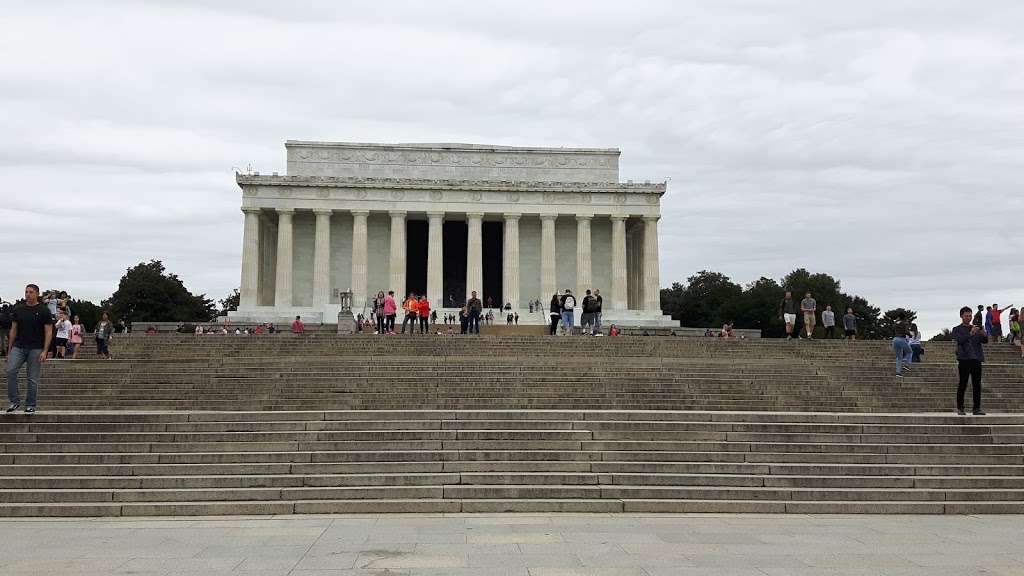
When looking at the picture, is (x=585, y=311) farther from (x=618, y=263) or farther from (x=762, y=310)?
(x=762, y=310)

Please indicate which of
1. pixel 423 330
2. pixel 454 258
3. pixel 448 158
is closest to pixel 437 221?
pixel 448 158

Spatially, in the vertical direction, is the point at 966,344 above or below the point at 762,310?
below

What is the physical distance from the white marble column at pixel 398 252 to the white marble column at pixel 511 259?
22.1 ft

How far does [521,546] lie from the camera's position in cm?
1083

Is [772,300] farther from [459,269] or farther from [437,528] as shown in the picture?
[437,528]

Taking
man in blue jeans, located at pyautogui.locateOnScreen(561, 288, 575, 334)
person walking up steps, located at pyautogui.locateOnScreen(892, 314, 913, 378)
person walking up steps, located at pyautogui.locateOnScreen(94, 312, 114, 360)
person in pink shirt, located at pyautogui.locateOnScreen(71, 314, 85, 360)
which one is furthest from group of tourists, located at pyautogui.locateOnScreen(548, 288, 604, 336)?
person in pink shirt, located at pyautogui.locateOnScreen(71, 314, 85, 360)

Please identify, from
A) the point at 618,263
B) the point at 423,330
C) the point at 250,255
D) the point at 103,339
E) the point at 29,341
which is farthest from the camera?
the point at 618,263

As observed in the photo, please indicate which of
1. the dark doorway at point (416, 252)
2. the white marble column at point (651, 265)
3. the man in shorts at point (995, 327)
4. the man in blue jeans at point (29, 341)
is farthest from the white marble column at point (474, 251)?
the man in blue jeans at point (29, 341)

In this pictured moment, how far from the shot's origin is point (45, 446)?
15391 mm

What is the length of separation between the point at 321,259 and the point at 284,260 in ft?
7.87

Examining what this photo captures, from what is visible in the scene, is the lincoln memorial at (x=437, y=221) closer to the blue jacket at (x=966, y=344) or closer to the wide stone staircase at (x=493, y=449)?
the wide stone staircase at (x=493, y=449)

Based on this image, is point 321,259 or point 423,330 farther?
point 321,259

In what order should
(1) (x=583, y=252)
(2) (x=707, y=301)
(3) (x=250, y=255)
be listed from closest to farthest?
(3) (x=250, y=255)
(1) (x=583, y=252)
(2) (x=707, y=301)

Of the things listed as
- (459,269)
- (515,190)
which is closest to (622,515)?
(515,190)
